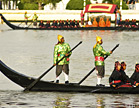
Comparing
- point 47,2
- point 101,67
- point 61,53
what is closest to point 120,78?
point 101,67

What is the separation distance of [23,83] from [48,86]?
2.49 ft

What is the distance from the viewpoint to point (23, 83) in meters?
18.7

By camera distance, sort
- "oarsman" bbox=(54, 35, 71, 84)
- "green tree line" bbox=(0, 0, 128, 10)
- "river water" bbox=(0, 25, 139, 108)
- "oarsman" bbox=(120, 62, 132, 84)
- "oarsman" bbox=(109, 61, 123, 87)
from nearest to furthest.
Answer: "river water" bbox=(0, 25, 139, 108)
"oarsman" bbox=(109, 61, 123, 87)
"oarsman" bbox=(120, 62, 132, 84)
"oarsman" bbox=(54, 35, 71, 84)
"green tree line" bbox=(0, 0, 128, 10)

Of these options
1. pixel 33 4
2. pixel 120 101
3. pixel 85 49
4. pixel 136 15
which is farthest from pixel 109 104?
pixel 33 4

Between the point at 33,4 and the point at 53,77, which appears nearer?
the point at 53,77

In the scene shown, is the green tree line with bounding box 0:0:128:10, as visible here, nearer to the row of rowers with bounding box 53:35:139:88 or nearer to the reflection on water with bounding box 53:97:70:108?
the row of rowers with bounding box 53:35:139:88

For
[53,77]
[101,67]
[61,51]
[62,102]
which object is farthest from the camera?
[53,77]

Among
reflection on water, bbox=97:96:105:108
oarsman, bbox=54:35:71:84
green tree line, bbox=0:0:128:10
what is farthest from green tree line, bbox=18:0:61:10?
reflection on water, bbox=97:96:105:108

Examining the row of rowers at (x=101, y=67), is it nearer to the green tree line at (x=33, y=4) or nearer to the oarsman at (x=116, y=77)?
the oarsman at (x=116, y=77)

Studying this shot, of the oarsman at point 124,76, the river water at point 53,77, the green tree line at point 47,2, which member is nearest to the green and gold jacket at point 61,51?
the river water at point 53,77

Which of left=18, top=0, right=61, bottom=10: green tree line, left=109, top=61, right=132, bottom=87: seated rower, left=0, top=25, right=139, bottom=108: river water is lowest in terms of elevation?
left=18, top=0, right=61, bottom=10: green tree line

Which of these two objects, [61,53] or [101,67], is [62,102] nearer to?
[101,67]

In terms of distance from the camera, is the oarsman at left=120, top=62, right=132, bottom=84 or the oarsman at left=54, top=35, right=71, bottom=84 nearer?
the oarsman at left=120, top=62, right=132, bottom=84

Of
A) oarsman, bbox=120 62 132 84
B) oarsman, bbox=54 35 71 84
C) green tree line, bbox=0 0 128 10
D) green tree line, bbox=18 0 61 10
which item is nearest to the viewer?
oarsman, bbox=120 62 132 84
